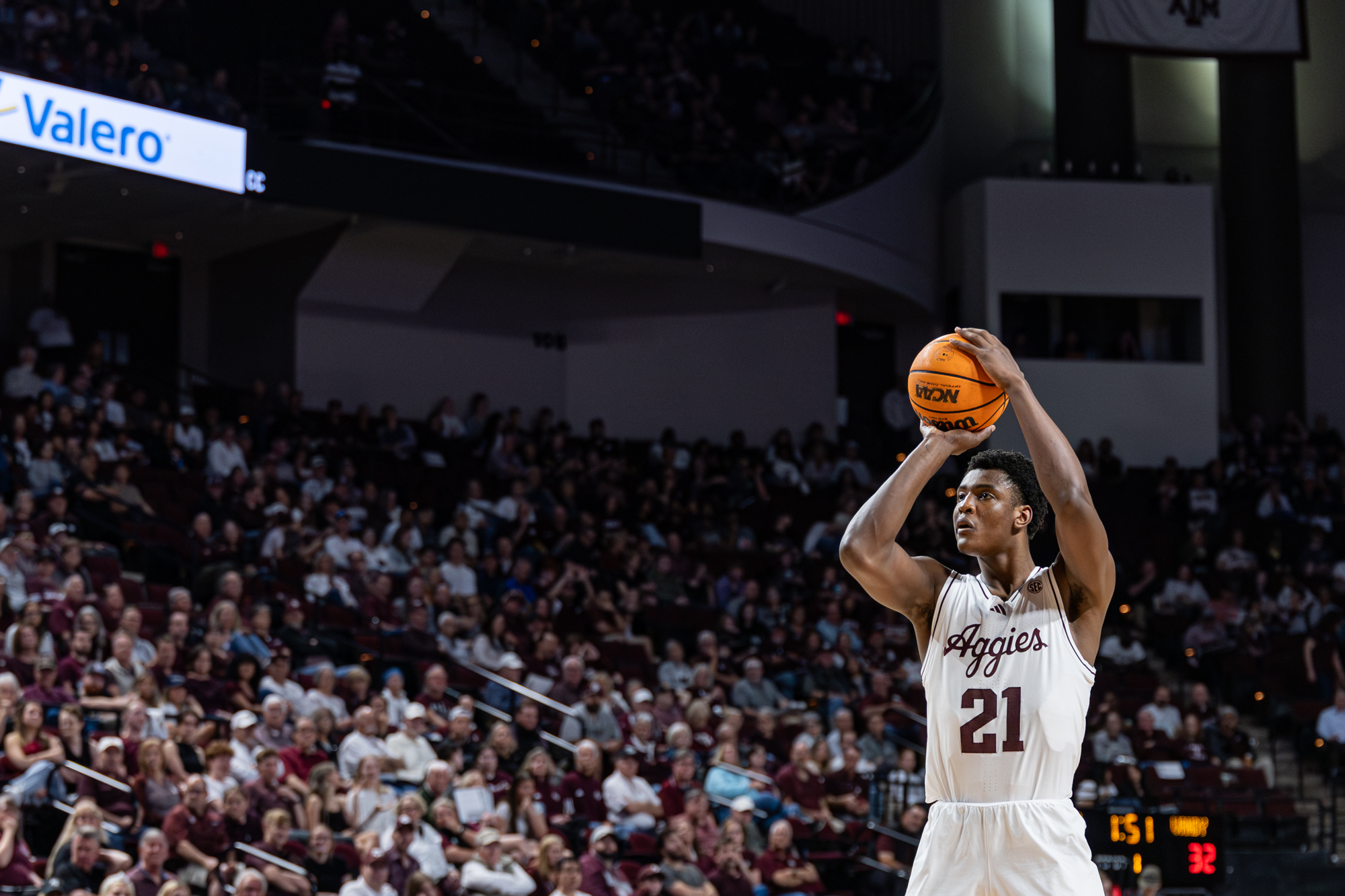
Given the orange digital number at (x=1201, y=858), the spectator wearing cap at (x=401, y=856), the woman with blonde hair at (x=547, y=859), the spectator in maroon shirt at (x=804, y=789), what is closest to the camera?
the spectator wearing cap at (x=401, y=856)

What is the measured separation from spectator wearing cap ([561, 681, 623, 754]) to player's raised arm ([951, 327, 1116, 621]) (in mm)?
9306

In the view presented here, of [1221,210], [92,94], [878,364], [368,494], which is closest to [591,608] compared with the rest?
[368,494]

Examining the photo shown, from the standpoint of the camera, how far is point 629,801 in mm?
12391

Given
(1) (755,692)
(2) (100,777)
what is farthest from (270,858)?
(1) (755,692)

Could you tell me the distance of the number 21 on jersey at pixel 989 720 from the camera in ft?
13.2

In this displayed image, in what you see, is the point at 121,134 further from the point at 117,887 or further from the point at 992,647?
the point at 992,647

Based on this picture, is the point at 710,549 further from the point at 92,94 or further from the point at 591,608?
the point at 92,94

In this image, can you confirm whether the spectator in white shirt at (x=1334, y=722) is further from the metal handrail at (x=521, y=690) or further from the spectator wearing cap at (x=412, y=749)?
the spectator wearing cap at (x=412, y=749)

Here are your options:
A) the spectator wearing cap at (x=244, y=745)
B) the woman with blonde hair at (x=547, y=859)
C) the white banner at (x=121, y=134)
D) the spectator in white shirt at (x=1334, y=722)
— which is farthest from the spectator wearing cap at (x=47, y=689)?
the spectator in white shirt at (x=1334, y=722)

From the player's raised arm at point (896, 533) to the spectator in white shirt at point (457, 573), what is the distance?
37.3 feet

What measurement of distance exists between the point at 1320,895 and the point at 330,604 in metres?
8.21

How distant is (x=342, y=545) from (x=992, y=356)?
37.5 ft

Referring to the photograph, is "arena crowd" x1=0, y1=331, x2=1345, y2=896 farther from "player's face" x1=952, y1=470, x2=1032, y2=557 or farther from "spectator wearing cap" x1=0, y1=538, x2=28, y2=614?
"player's face" x1=952, y1=470, x2=1032, y2=557

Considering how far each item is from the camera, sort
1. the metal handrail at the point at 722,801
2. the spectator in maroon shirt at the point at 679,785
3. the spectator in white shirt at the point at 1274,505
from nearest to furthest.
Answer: the spectator in maroon shirt at the point at 679,785
the metal handrail at the point at 722,801
the spectator in white shirt at the point at 1274,505
